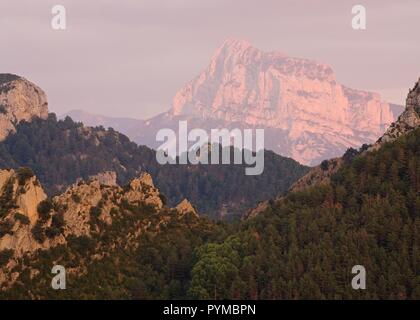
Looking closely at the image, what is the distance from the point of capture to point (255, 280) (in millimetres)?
199125

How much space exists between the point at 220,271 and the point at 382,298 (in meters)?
30.9

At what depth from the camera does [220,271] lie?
19900 cm
